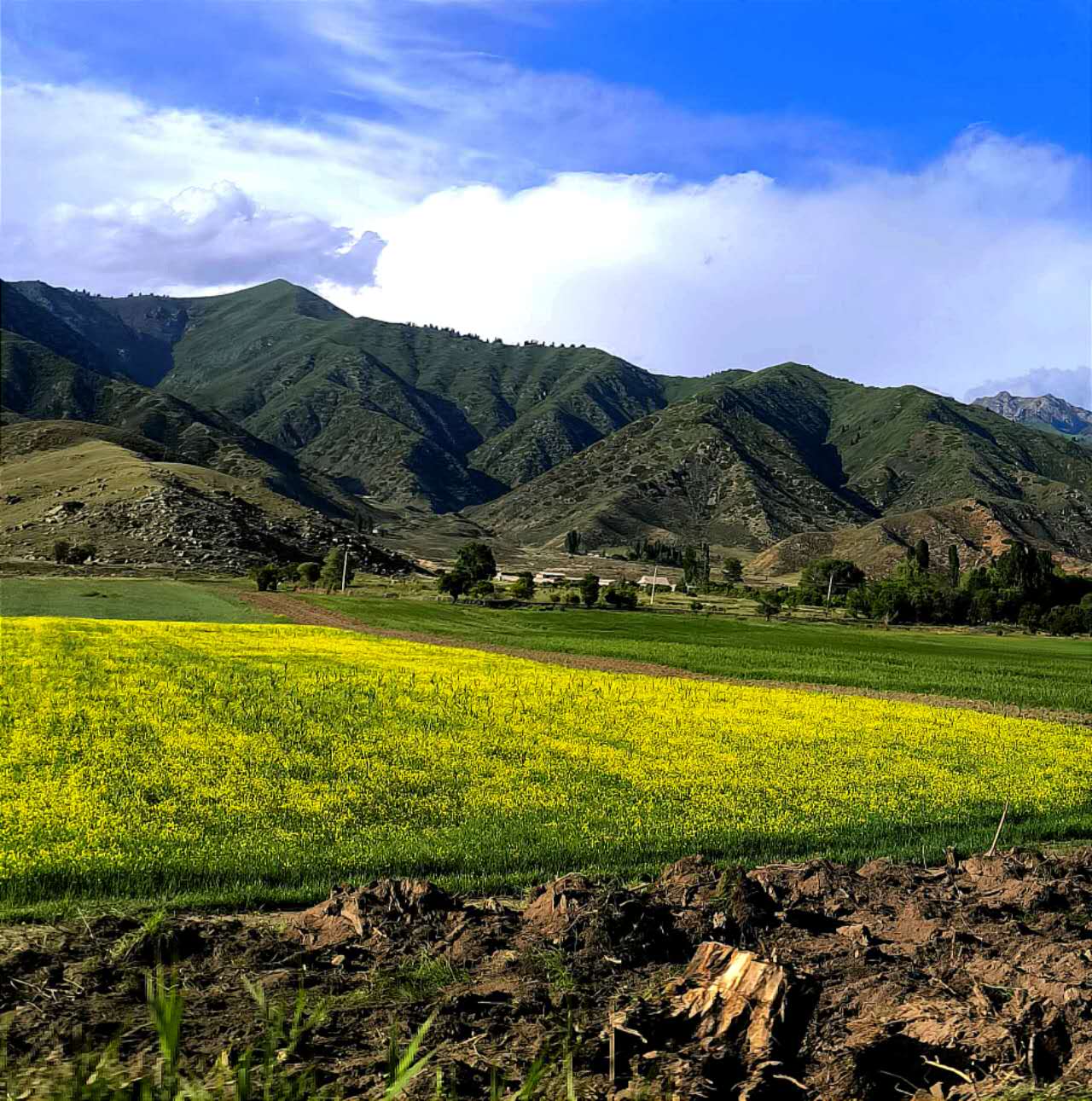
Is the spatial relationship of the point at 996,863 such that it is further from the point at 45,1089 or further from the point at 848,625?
the point at 848,625

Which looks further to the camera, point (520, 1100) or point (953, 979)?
point (953, 979)

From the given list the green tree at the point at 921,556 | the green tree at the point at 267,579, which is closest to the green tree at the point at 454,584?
the green tree at the point at 267,579

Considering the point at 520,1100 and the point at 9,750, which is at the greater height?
the point at 520,1100

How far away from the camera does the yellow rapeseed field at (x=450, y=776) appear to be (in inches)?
435

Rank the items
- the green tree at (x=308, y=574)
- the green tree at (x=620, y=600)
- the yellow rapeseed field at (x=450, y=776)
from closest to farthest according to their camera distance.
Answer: the yellow rapeseed field at (x=450, y=776) < the green tree at (x=308, y=574) < the green tree at (x=620, y=600)

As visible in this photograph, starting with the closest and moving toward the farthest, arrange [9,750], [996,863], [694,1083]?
[694,1083] → [996,863] → [9,750]

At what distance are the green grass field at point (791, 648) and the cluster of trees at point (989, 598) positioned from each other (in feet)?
65.5

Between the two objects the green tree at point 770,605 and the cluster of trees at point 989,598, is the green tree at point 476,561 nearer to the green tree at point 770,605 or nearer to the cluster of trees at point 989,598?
the green tree at point 770,605

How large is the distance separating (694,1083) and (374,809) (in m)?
8.54

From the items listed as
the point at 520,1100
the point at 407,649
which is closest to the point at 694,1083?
the point at 520,1100

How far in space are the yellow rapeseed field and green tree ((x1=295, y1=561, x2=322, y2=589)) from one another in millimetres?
74306

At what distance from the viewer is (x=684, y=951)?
26.1 feet

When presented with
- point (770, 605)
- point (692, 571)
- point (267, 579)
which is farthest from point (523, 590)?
point (692, 571)

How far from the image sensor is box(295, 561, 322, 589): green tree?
103m
